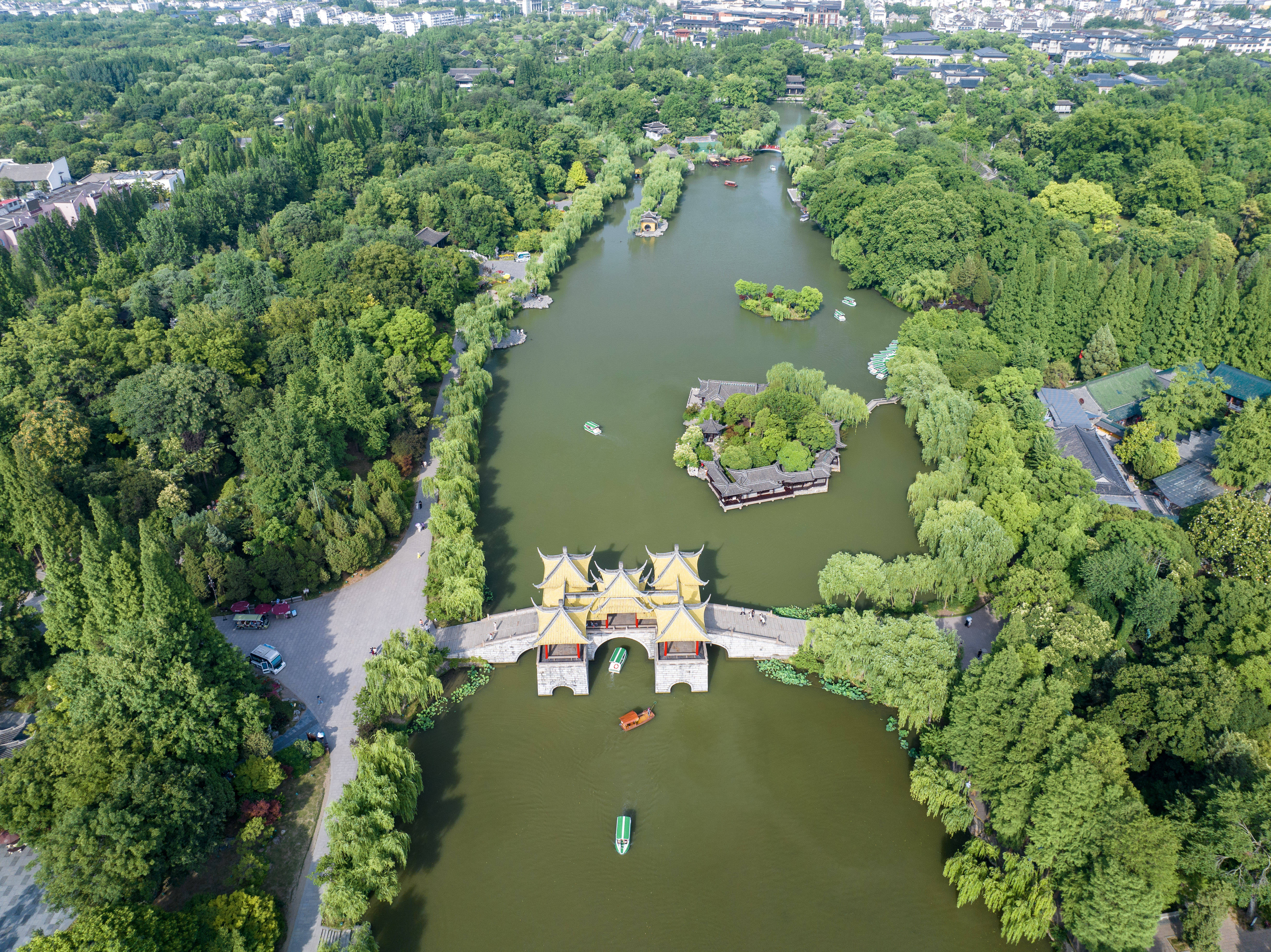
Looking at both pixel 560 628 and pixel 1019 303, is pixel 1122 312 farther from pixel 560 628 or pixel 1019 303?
pixel 560 628

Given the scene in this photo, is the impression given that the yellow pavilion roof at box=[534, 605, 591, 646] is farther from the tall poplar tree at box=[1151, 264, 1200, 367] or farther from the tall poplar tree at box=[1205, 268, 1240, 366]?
the tall poplar tree at box=[1205, 268, 1240, 366]

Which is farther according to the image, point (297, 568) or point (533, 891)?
point (297, 568)

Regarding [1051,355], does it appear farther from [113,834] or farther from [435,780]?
[113,834]

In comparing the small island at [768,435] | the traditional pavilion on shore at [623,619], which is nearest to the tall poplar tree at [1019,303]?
the small island at [768,435]

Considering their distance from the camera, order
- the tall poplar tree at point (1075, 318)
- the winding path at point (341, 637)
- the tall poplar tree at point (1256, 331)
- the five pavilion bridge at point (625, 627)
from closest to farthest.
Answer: the winding path at point (341, 637) → the five pavilion bridge at point (625, 627) → the tall poplar tree at point (1256, 331) → the tall poplar tree at point (1075, 318)

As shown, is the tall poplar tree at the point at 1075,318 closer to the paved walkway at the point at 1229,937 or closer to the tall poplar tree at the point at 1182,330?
the tall poplar tree at the point at 1182,330

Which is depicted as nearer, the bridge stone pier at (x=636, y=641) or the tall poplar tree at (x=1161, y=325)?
the bridge stone pier at (x=636, y=641)

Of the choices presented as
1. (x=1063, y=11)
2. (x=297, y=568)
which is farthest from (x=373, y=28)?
(x=297, y=568)
